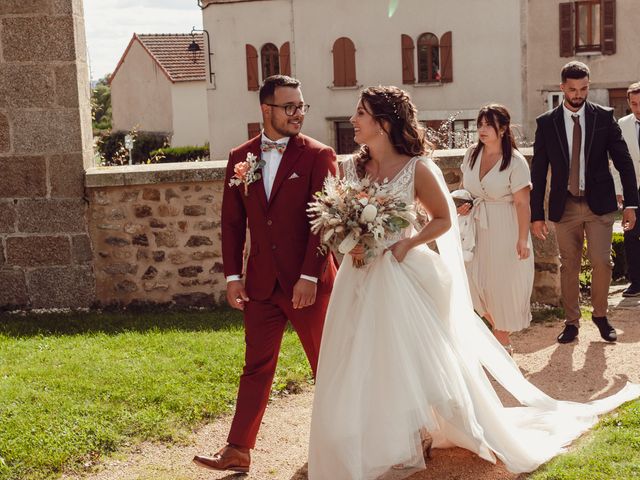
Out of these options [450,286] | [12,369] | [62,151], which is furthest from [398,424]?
[62,151]

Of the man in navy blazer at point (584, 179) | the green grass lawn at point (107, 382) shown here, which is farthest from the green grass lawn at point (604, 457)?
the man in navy blazer at point (584, 179)

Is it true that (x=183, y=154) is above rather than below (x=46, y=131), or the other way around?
below

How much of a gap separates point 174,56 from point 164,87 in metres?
1.71

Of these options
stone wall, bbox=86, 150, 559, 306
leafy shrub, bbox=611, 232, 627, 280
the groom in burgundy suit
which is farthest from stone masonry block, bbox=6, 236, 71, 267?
leafy shrub, bbox=611, 232, 627, 280

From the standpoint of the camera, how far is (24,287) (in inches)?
360

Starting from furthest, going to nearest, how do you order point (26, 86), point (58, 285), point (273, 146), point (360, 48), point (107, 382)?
point (360, 48) < point (58, 285) < point (26, 86) < point (107, 382) < point (273, 146)


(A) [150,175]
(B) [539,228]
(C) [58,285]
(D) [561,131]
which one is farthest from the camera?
(C) [58,285]

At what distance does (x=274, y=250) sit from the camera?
5266 millimetres

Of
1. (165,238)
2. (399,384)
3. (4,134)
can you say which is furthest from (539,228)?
(4,134)

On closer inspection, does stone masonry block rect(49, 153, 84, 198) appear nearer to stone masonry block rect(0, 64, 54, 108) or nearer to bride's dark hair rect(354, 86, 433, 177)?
stone masonry block rect(0, 64, 54, 108)

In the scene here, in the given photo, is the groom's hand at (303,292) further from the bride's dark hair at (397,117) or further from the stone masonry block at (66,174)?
the stone masonry block at (66,174)

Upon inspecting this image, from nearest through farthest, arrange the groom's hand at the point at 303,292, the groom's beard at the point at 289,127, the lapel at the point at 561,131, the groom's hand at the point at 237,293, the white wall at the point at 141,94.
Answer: the groom's hand at the point at 303,292
the groom's beard at the point at 289,127
the groom's hand at the point at 237,293
the lapel at the point at 561,131
the white wall at the point at 141,94

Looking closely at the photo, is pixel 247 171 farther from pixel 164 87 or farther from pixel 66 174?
pixel 164 87

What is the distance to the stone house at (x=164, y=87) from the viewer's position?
45.2m
